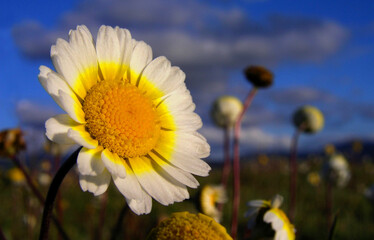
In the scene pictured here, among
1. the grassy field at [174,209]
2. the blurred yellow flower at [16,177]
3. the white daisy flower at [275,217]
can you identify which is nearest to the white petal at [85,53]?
the white daisy flower at [275,217]

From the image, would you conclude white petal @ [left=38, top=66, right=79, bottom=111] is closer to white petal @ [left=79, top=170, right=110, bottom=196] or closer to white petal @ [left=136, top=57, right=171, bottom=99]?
white petal @ [left=79, top=170, right=110, bottom=196]

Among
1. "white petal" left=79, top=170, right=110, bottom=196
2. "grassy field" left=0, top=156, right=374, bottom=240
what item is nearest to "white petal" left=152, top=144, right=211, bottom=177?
"white petal" left=79, top=170, right=110, bottom=196

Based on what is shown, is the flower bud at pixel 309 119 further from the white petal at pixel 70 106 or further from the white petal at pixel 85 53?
the white petal at pixel 70 106

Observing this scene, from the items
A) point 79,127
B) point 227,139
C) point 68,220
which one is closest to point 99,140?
point 79,127

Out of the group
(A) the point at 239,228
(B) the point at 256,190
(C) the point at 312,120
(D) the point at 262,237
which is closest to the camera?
(D) the point at 262,237

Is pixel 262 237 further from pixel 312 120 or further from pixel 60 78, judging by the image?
pixel 312 120

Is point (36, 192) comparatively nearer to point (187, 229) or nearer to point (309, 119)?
point (187, 229)
